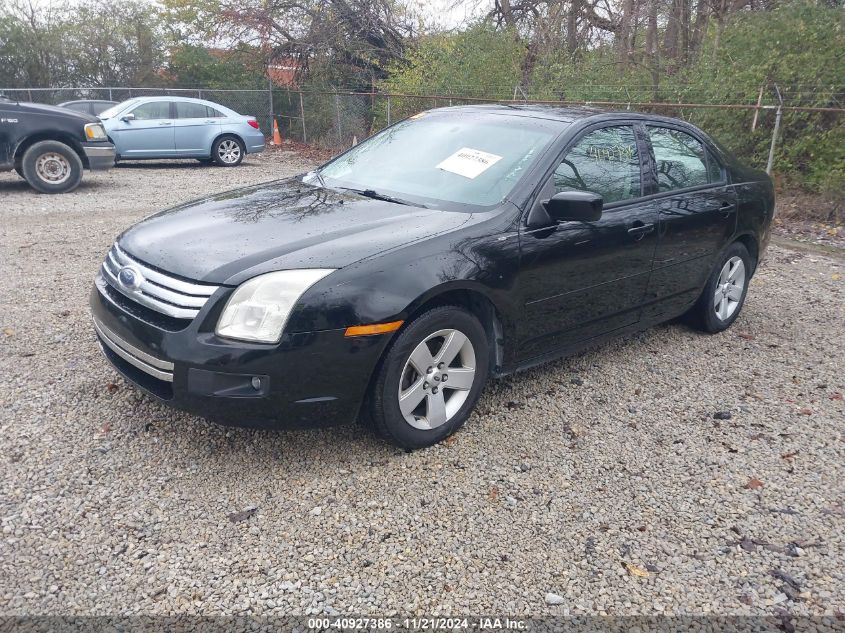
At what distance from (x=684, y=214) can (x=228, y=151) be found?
12.3 m

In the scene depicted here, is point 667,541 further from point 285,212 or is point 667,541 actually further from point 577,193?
point 285,212

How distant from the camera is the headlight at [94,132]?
10.2 m

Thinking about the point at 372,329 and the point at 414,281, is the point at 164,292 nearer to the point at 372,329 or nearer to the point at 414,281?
the point at 372,329

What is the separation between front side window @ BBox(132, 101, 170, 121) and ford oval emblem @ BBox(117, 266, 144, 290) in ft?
38.0

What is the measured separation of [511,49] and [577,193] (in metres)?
12.7

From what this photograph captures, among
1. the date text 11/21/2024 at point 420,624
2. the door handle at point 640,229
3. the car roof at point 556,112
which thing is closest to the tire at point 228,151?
the car roof at point 556,112

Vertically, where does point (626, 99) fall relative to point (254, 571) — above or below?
above

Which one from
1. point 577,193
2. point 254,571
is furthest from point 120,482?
point 577,193

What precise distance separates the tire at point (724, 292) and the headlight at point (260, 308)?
3363 millimetres

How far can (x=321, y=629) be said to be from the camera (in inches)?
91.5

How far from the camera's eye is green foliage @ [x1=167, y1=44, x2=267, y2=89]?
21766mm

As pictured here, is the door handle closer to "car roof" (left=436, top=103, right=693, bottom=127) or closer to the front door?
the front door

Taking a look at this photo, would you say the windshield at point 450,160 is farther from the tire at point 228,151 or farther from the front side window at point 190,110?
the tire at point 228,151

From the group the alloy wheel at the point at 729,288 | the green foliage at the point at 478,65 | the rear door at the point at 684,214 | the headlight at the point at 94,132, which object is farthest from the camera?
the green foliage at the point at 478,65
